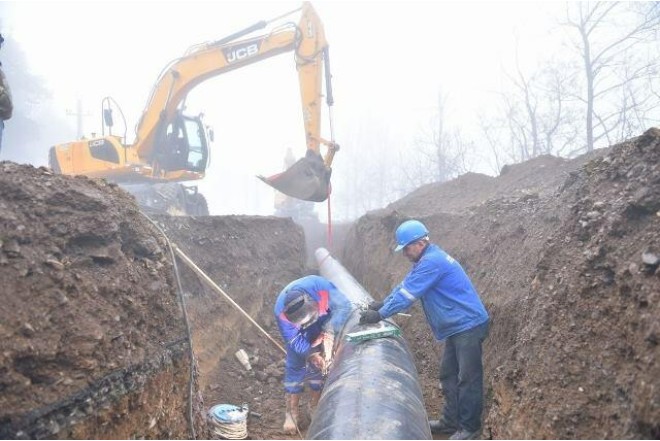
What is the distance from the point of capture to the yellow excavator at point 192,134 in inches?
365

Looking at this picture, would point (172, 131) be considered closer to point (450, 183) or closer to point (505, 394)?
point (450, 183)

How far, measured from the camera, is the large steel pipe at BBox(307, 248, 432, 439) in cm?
291

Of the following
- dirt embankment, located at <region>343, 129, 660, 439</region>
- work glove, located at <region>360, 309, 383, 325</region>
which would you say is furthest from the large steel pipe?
dirt embankment, located at <region>343, 129, 660, 439</region>

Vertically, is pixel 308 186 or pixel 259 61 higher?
pixel 259 61

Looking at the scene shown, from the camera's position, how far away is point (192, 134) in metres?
12.0

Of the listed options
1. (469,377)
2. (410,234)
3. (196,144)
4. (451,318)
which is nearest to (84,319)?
(410,234)

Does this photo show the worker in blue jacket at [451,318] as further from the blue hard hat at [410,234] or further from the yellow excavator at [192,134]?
the yellow excavator at [192,134]

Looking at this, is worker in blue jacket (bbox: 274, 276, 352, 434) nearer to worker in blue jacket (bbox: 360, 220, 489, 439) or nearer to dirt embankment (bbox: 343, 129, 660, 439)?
worker in blue jacket (bbox: 360, 220, 489, 439)

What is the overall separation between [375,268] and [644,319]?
7016 mm

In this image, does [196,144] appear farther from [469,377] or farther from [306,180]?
[469,377]

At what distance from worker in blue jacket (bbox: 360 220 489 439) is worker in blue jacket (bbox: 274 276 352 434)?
2.09 feet

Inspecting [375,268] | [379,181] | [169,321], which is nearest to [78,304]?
[169,321]

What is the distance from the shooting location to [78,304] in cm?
296

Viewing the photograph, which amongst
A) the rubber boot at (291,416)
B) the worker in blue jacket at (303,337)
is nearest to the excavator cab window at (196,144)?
the worker in blue jacket at (303,337)
